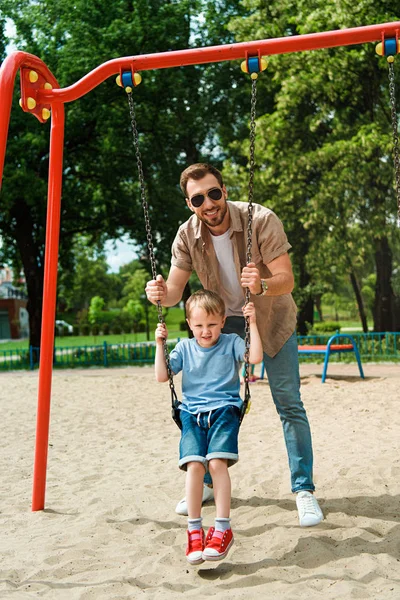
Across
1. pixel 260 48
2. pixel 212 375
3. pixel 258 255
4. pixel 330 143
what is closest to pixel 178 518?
pixel 212 375

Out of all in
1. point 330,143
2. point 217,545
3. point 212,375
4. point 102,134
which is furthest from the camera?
point 102,134

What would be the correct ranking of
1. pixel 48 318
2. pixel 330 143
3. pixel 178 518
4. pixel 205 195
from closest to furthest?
pixel 205 195 → pixel 178 518 → pixel 48 318 → pixel 330 143

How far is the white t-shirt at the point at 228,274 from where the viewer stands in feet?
11.7

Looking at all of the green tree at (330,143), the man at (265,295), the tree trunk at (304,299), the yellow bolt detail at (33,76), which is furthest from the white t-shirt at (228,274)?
the tree trunk at (304,299)

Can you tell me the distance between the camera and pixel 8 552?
3.42 metres

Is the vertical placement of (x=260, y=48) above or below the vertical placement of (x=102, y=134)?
below

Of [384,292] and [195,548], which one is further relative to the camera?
[384,292]

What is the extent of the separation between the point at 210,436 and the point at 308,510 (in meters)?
0.85

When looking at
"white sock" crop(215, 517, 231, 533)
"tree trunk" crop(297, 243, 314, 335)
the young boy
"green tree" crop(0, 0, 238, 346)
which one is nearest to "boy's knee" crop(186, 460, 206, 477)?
the young boy

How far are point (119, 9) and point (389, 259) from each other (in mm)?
10243

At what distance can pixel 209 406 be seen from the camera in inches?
126

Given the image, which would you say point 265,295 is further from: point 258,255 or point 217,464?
point 217,464

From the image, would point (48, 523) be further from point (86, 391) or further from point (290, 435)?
point (86, 391)

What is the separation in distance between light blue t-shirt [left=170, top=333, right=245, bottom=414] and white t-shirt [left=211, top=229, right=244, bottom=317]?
30 centimetres
